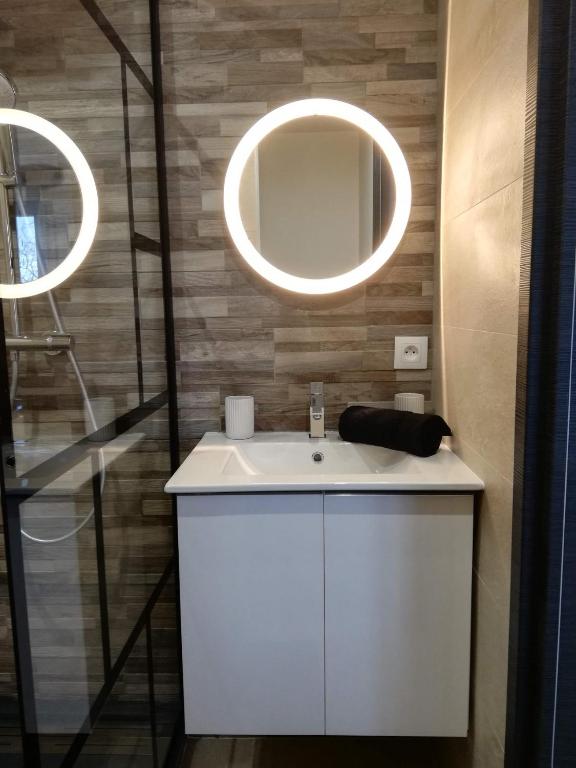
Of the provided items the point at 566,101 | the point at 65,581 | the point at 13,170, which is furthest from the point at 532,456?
the point at 13,170

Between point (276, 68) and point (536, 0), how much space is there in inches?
35.0

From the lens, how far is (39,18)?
820 mm

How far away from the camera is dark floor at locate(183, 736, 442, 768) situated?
154cm

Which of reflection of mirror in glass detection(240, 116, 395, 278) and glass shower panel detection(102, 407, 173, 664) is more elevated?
reflection of mirror in glass detection(240, 116, 395, 278)

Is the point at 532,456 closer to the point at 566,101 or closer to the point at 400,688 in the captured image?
the point at 566,101

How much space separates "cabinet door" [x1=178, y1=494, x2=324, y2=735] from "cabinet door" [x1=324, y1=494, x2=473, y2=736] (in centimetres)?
5

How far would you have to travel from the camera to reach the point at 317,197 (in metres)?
1.61

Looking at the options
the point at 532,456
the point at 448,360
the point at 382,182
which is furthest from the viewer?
the point at 382,182

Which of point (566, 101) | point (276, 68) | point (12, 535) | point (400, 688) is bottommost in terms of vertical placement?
point (400, 688)

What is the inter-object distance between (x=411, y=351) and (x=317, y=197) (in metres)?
0.52

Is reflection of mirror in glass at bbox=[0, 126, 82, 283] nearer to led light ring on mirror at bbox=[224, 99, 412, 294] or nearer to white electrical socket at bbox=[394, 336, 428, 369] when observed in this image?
led light ring on mirror at bbox=[224, 99, 412, 294]

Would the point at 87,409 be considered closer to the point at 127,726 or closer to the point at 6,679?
Result: the point at 6,679

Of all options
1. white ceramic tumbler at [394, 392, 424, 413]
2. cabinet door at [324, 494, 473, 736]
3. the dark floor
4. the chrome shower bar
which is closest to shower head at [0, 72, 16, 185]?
the chrome shower bar

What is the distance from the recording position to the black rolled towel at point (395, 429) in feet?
4.64
